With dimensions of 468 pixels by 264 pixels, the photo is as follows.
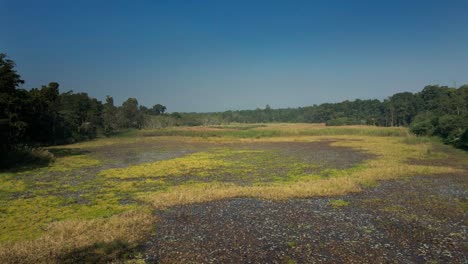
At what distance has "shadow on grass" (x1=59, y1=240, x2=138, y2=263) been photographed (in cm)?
1083

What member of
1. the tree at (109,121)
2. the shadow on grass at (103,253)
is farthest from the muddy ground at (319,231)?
the tree at (109,121)

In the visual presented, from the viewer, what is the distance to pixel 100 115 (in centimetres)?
10162

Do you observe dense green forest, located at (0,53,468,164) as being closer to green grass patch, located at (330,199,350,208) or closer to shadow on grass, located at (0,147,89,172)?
shadow on grass, located at (0,147,89,172)

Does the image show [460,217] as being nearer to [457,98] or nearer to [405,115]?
[457,98]

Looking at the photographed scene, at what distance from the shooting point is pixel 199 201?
19.6m

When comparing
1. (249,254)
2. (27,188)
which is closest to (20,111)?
(27,188)

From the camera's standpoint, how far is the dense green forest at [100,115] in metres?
34.5

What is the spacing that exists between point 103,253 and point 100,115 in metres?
101

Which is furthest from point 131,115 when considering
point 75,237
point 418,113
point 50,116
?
point 418,113

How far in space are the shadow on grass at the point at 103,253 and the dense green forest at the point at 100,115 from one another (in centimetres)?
2786

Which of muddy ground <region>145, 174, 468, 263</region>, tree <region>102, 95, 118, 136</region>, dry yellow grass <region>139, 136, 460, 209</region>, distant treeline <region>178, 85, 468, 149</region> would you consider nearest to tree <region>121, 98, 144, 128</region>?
tree <region>102, 95, 118, 136</region>

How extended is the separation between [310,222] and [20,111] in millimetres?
39595

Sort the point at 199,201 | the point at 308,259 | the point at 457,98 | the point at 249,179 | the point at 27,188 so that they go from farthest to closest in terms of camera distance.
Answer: the point at 457,98 < the point at 249,179 < the point at 27,188 < the point at 199,201 < the point at 308,259

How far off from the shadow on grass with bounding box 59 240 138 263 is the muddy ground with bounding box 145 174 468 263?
0.89m
